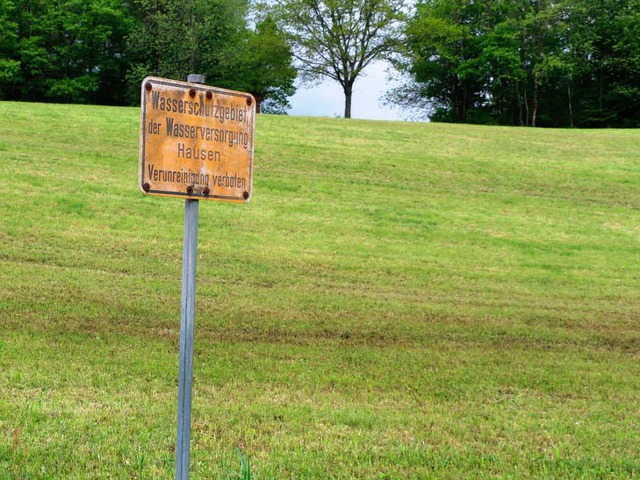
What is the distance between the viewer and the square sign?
3377mm

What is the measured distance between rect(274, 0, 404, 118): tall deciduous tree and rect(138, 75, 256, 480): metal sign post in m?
45.9

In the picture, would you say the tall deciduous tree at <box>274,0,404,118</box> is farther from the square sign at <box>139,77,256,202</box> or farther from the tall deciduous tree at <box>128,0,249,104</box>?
the square sign at <box>139,77,256,202</box>

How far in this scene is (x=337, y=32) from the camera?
49.2 m

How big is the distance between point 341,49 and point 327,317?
41744mm

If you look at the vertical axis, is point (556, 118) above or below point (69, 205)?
above

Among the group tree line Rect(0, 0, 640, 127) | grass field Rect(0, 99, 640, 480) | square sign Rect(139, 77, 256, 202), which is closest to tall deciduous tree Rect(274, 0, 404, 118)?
tree line Rect(0, 0, 640, 127)

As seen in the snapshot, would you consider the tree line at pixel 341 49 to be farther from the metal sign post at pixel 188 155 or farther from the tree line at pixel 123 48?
the metal sign post at pixel 188 155

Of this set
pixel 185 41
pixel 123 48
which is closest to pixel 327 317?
pixel 185 41

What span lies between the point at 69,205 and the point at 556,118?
4975 centimetres

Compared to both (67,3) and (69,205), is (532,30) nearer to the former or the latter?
(67,3)

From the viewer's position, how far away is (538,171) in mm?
24266

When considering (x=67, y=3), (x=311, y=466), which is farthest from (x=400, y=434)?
(x=67, y=3)

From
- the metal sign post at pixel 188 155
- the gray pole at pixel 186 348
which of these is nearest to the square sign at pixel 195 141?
the metal sign post at pixel 188 155

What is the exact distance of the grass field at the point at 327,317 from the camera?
5141 mm
